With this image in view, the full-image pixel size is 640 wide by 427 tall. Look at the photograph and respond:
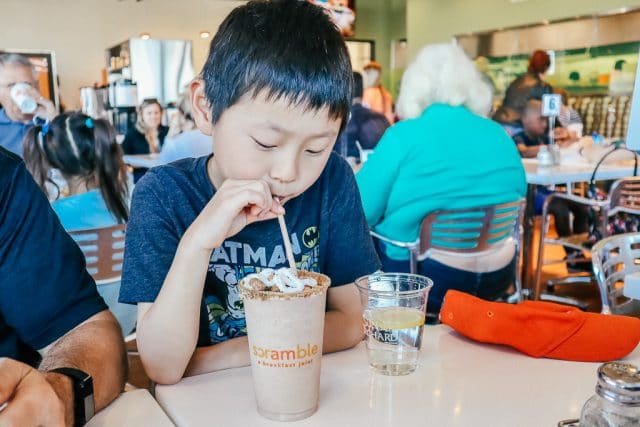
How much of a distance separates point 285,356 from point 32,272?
0.53 meters

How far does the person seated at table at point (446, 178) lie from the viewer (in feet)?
8.18

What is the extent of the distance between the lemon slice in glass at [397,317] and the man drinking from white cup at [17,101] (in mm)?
3718

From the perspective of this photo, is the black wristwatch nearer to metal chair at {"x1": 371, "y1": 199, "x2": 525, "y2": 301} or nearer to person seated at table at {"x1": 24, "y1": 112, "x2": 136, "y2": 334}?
person seated at table at {"x1": 24, "y1": 112, "x2": 136, "y2": 334}

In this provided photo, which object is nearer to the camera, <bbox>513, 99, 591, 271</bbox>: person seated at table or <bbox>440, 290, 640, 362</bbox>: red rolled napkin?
<bbox>440, 290, 640, 362</bbox>: red rolled napkin

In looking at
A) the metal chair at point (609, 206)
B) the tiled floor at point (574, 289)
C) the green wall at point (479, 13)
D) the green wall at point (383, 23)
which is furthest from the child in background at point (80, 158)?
the green wall at point (383, 23)

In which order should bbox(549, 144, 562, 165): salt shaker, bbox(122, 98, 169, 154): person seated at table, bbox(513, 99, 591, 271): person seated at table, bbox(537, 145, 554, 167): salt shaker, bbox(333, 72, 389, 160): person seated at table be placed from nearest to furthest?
bbox(537, 145, 554, 167): salt shaker, bbox(549, 144, 562, 165): salt shaker, bbox(513, 99, 591, 271): person seated at table, bbox(333, 72, 389, 160): person seated at table, bbox(122, 98, 169, 154): person seated at table

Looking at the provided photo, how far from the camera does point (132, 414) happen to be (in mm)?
826

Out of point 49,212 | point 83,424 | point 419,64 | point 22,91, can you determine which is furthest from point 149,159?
point 83,424

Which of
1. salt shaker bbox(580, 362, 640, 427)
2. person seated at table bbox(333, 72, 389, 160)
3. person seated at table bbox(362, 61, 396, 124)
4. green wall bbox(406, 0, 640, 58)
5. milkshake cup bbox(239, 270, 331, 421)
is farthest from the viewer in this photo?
green wall bbox(406, 0, 640, 58)

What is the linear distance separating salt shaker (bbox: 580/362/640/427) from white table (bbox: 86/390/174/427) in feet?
1.70

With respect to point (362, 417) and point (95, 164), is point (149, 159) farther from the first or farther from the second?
point (362, 417)

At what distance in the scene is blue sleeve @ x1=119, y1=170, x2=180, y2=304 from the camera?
1024 millimetres

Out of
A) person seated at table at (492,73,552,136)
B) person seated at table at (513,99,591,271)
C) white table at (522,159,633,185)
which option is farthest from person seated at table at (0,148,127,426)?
person seated at table at (492,73,552,136)

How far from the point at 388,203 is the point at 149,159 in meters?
3.27
